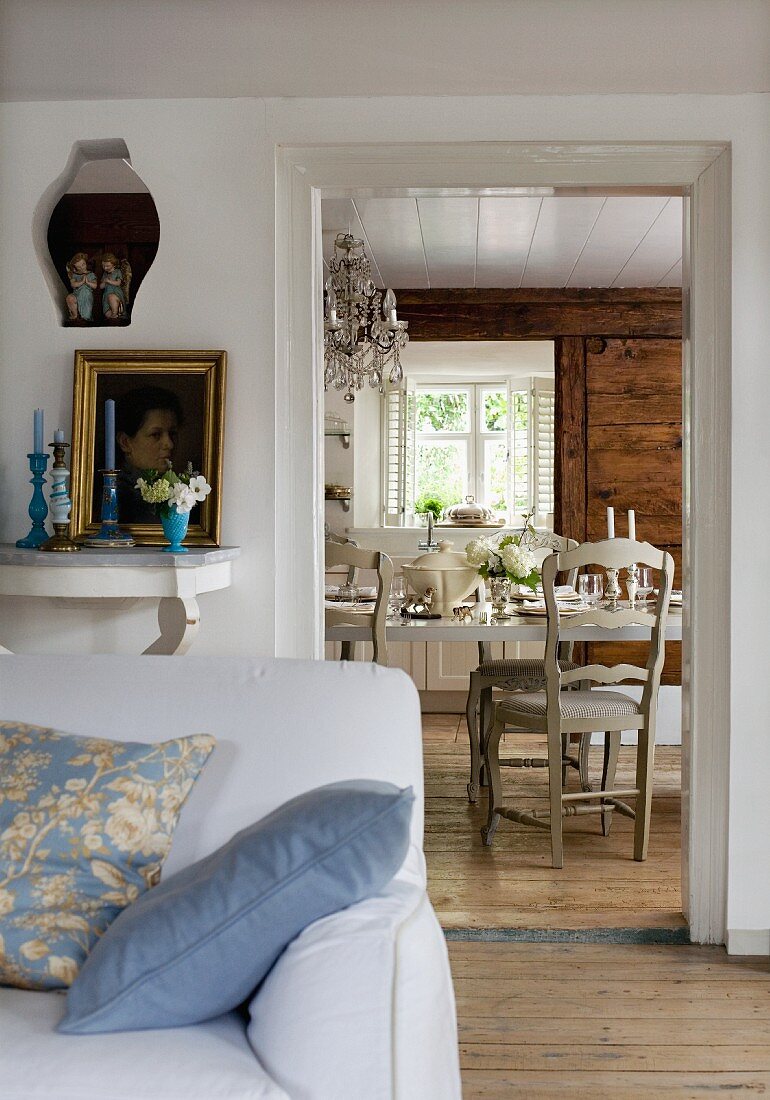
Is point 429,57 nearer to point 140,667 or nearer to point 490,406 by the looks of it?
point 140,667

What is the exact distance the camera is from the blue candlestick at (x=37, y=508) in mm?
2631

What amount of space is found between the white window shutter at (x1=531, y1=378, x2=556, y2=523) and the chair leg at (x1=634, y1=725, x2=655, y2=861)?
352 cm

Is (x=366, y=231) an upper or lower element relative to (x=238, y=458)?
upper

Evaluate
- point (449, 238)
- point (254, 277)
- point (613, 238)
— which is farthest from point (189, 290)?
point (613, 238)

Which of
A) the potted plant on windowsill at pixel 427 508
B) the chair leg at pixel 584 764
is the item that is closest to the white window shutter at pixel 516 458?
the potted plant on windowsill at pixel 427 508

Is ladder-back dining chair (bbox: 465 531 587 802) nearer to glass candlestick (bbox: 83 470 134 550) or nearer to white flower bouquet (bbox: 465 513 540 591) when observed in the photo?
white flower bouquet (bbox: 465 513 540 591)

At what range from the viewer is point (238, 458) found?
2.77 meters

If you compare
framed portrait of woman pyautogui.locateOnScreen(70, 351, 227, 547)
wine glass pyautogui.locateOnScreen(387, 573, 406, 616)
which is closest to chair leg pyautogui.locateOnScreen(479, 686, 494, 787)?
wine glass pyautogui.locateOnScreen(387, 573, 406, 616)

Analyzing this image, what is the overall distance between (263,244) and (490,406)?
15.8ft

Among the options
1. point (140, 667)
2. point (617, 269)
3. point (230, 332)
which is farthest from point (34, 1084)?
point (617, 269)

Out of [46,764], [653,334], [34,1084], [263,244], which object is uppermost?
[653,334]

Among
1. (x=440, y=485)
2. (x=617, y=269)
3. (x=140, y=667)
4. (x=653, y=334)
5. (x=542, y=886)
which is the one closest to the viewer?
(x=140, y=667)

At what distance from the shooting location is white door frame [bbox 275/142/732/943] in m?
2.77

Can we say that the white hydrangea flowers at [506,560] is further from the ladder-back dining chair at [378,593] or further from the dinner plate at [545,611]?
the ladder-back dining chair at [378,593]
